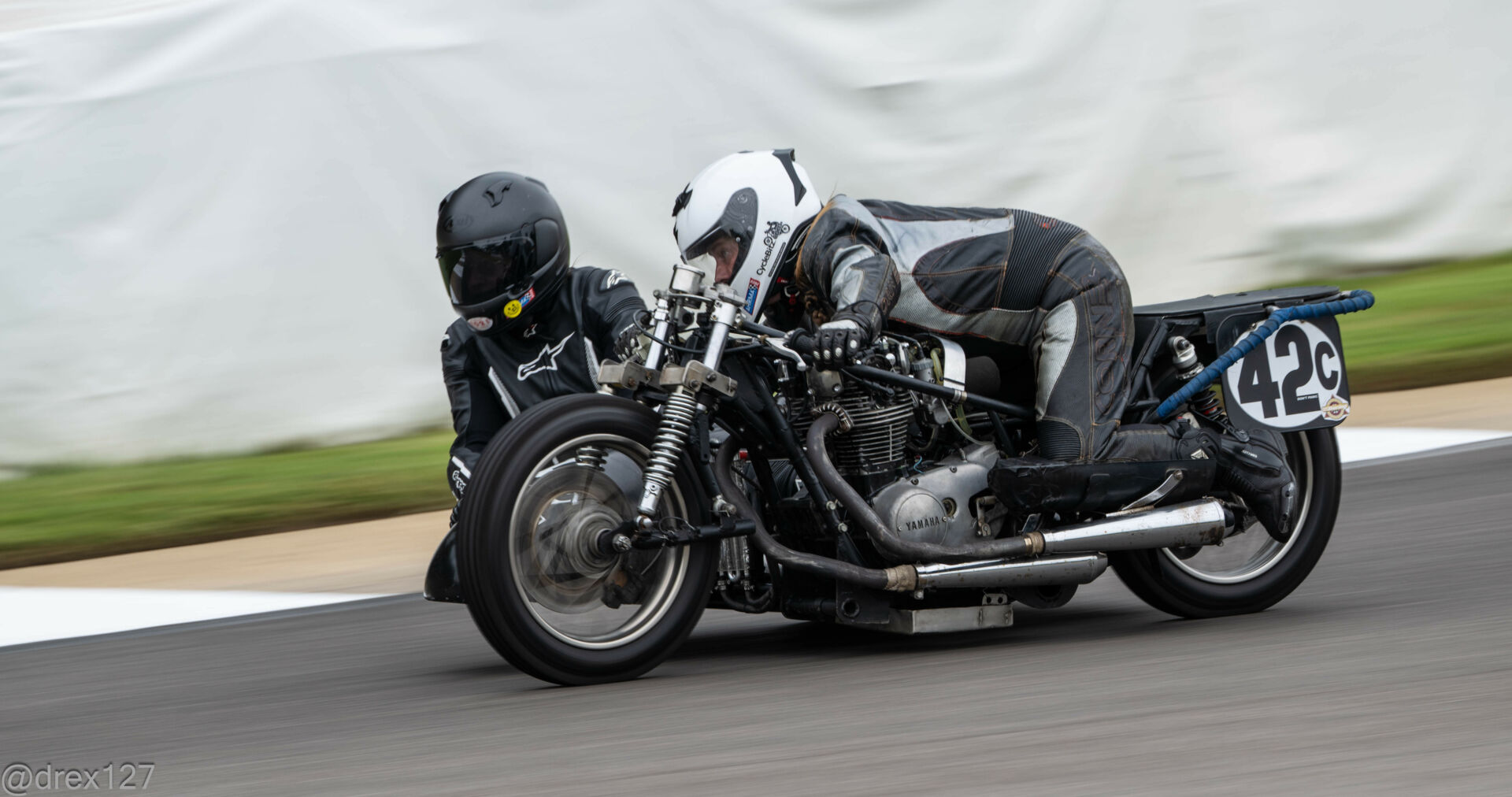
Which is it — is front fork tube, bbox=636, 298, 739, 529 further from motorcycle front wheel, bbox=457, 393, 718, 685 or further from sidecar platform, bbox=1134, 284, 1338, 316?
sidecar platform, bbox=1134, 284, 1338, 316

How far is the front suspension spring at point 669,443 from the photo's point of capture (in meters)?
4.57

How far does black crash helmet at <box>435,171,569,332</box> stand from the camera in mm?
5238

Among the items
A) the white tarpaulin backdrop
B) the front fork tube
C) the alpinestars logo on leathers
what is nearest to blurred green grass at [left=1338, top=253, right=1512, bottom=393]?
the white tarpaulin backdrop

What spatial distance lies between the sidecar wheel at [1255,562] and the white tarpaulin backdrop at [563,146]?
5.36 m

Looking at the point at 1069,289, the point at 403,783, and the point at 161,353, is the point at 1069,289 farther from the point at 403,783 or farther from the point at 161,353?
the point at 161,353

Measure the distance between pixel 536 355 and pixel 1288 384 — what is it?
2377mm

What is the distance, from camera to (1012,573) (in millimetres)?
4914

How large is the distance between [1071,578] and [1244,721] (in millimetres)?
1221

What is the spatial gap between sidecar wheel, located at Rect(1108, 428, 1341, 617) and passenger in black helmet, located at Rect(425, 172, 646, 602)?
183cm

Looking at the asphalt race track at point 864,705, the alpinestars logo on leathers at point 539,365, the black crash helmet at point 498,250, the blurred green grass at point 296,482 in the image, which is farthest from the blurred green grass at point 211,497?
the black crash helmet at point 498,250

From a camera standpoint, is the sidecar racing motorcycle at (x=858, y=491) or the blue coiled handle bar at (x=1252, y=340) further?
the blue coiled handle bar at (x=1252, y=340)

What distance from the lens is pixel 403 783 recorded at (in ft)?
12.0

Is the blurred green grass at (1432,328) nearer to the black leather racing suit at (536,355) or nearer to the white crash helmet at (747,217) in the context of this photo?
the black leather racing suit at (536,355)

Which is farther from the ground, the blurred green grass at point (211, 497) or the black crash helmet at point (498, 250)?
the black crash helmet at point (498, 250)
